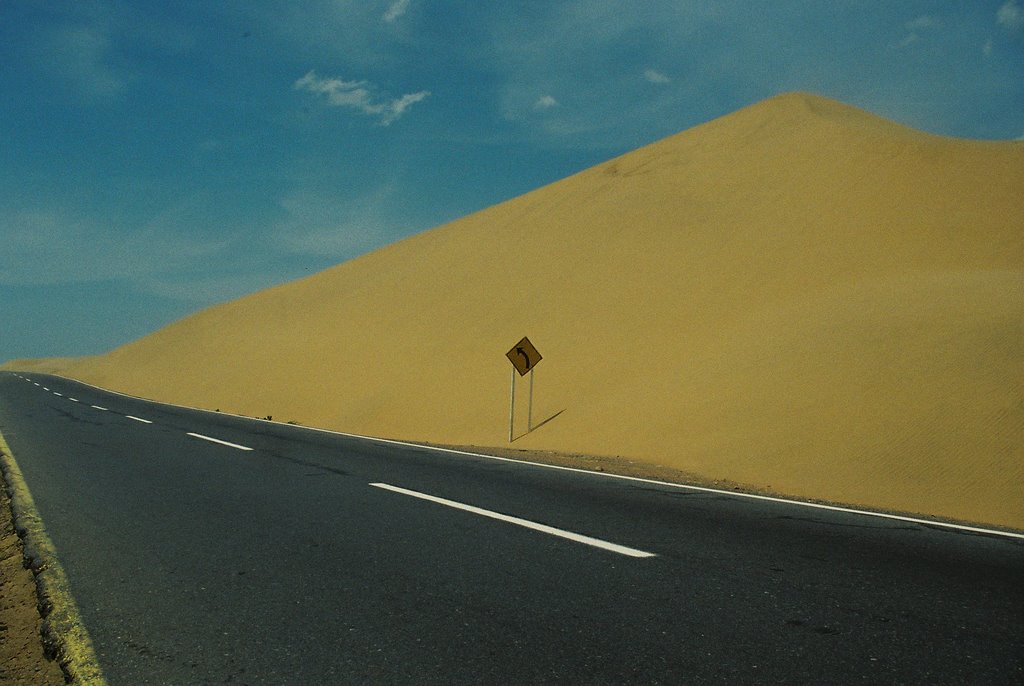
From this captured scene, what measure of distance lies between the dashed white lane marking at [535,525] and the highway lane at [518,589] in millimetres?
85

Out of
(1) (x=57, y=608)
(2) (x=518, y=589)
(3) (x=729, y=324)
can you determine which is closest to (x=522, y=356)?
(3) (x=729, y=324)

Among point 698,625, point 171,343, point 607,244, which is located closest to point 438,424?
point 607,244

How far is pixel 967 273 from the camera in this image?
797 inches

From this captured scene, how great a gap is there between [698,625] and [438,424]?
21771 millimetres

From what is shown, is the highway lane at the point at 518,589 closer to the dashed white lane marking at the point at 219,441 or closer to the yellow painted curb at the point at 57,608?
the yellow painted curb at the point at 57,608

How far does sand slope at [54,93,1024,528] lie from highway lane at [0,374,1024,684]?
6.98 m

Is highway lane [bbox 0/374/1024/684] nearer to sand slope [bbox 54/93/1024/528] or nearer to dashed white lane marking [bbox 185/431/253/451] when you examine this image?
dashed white lane marking [bbox 185/431/253/451]

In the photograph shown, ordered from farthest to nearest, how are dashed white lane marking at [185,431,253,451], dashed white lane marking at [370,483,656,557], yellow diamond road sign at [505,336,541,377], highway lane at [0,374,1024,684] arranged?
yellow diamond road sign at [505,336,541,377] < dashed white lane marking at [185,431,253,451] < dashed white lane marking at [370,483,656,557] < highway lane at [0,374,1024,684]

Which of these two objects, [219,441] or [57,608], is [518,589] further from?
[219,441]

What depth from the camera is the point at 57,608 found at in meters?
4.16

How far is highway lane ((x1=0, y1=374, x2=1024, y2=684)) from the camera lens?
3240 millimetres

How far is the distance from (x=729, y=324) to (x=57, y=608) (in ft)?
68.7

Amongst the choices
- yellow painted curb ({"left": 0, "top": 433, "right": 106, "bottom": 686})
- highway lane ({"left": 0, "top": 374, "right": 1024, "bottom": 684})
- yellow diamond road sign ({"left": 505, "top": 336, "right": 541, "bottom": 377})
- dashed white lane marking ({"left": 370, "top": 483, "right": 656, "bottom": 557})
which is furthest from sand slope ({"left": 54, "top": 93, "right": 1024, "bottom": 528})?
yellow painted curb ({"left": 0, "top": 433, "right": 106, "bottom": 686})

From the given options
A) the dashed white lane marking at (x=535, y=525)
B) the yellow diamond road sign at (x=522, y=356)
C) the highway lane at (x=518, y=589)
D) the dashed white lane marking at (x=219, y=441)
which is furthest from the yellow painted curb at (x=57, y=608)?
the yellow diamond road sign at (x=522, y=356)
